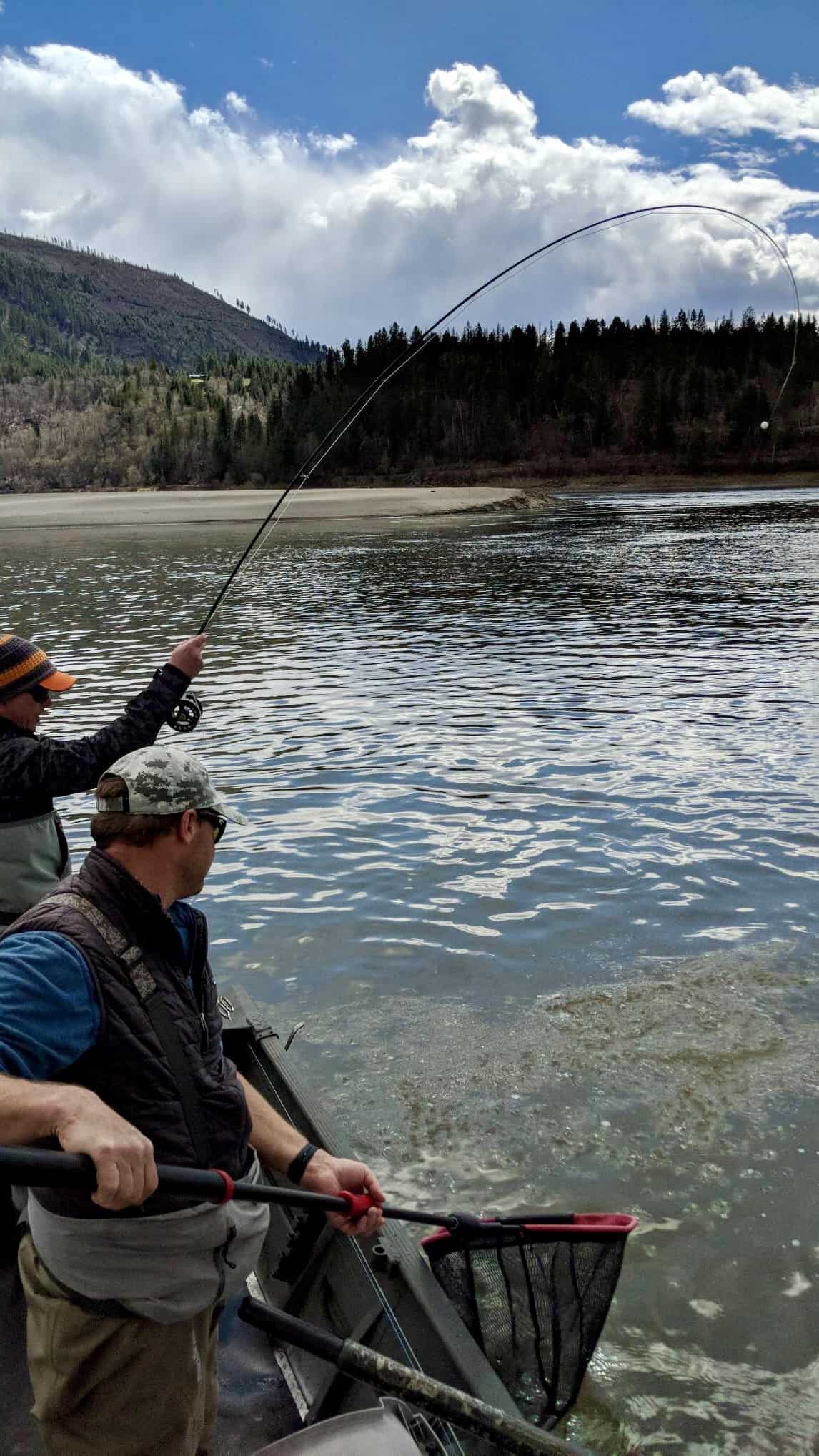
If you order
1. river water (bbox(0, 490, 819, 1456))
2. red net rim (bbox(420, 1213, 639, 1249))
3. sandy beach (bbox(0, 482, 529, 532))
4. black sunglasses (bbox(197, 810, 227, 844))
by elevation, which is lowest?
river water (bbox(0, 490, 819, 1456))

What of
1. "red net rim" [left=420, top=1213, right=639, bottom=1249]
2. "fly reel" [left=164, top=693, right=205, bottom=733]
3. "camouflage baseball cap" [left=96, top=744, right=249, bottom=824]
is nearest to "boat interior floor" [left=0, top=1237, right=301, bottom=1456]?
"red net rim" [left=420, top=1213, right=639, bottom=1249]

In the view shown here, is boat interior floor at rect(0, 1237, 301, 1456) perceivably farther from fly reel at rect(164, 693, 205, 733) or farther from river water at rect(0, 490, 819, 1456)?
fly reel at rect(164, 693, 205, 733)

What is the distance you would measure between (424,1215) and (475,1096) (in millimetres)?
2959

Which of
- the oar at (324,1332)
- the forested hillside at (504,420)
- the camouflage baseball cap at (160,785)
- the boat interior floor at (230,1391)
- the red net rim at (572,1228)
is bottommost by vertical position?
the boat interior floor at (230,1391)

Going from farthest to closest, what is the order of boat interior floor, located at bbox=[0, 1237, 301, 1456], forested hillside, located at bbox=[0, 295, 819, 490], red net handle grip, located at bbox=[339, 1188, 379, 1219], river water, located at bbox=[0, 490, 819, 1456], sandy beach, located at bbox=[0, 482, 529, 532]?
1. forested hillside, located at bbox=[0, 295, 819, 490]
2. sandy beach, located at bbox=[0, 482, 529, 532]
3. river water, located at bbox=[0, 490, 819, 1456]
4. boat interior floor, located at bbox=[0, 1237, 301, 1456]
5. red net handle grip, located at bbox=[339, 1188, 379, 1219]

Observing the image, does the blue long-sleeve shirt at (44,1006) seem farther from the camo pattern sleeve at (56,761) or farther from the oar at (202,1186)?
the camo pattern sleeve at (56,761)

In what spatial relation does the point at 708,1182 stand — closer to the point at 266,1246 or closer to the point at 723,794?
the point at 266,1246

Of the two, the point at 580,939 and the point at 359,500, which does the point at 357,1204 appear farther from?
the point at 359,500

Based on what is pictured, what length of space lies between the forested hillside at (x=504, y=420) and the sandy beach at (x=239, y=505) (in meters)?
17.9

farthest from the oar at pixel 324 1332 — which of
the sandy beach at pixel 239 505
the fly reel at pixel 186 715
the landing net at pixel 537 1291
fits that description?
the sandy beach at pixel 239 505

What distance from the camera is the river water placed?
472 cm

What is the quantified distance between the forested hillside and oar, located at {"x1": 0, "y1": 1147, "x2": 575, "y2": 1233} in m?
112

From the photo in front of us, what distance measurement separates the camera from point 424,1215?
3375mm

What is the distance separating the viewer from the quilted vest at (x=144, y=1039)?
2557 millimetres
